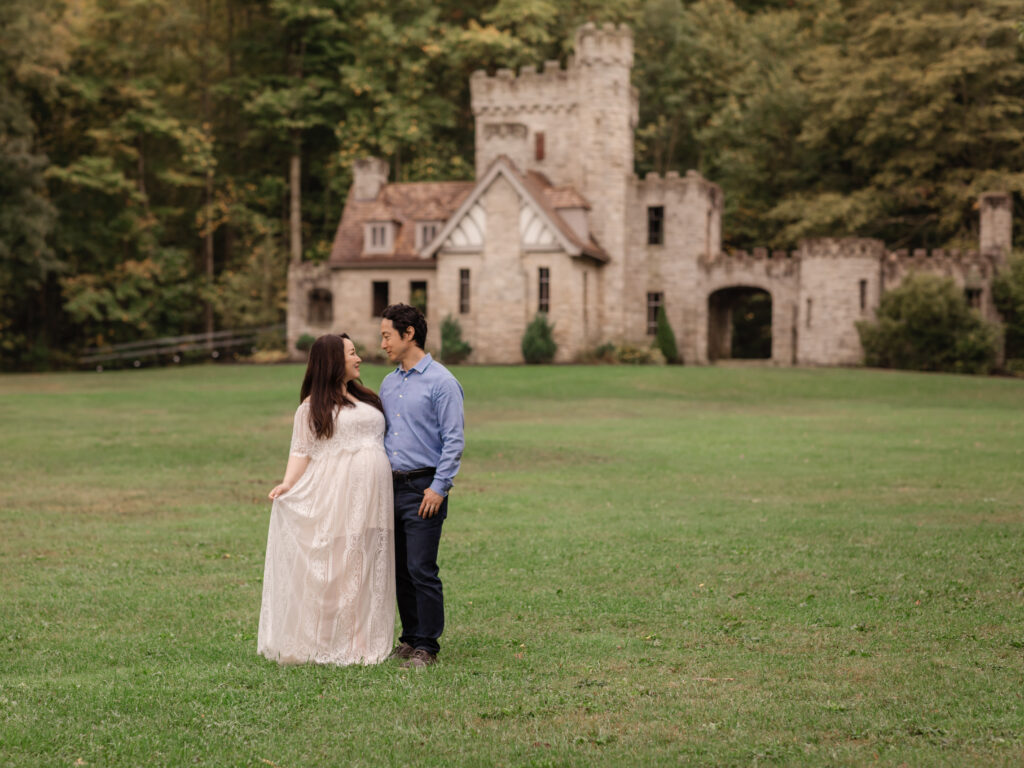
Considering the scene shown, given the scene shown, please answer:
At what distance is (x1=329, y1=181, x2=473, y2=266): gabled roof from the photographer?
48438mm

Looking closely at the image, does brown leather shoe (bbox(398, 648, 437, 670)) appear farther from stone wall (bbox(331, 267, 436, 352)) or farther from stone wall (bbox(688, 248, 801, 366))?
stone wall (bbox(688, 248, 801, 366))

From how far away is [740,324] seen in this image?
5903 cm

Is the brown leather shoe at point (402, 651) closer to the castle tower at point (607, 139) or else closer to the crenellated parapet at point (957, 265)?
the crenellated parapet at point (957, 265)

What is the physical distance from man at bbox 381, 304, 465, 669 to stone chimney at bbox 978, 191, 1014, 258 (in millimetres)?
42212

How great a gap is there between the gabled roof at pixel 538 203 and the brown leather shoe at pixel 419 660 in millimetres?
37723

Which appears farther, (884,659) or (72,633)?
(72,633)

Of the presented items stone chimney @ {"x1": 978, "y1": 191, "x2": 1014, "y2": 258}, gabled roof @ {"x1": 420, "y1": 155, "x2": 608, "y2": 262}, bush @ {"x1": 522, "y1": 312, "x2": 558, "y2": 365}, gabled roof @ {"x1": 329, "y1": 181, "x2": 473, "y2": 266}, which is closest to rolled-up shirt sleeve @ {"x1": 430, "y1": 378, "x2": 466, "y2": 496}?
bush @ {"x1": 522, "y1": 312, "x2": 558, "y2": 365}

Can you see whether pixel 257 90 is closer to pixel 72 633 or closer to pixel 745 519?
pixel 745 519

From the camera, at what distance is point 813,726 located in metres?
6.34

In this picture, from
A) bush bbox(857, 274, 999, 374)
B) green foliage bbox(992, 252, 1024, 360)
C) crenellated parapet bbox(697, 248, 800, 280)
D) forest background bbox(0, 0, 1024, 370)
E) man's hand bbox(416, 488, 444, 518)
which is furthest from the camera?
forest background bbox(0, 0, 1024, 370)

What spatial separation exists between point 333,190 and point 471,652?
5085 cm

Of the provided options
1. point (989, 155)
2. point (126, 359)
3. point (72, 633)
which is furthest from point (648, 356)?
point (72, 633)

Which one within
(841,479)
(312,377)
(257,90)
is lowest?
(841,479)

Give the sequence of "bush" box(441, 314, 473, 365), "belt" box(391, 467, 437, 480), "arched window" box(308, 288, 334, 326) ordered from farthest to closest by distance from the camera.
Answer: "arched window" box(308, 288, 334, 326) → "bush" box(441, 314, 473, 365) → "belt" box(391, 467, 437, 480)
